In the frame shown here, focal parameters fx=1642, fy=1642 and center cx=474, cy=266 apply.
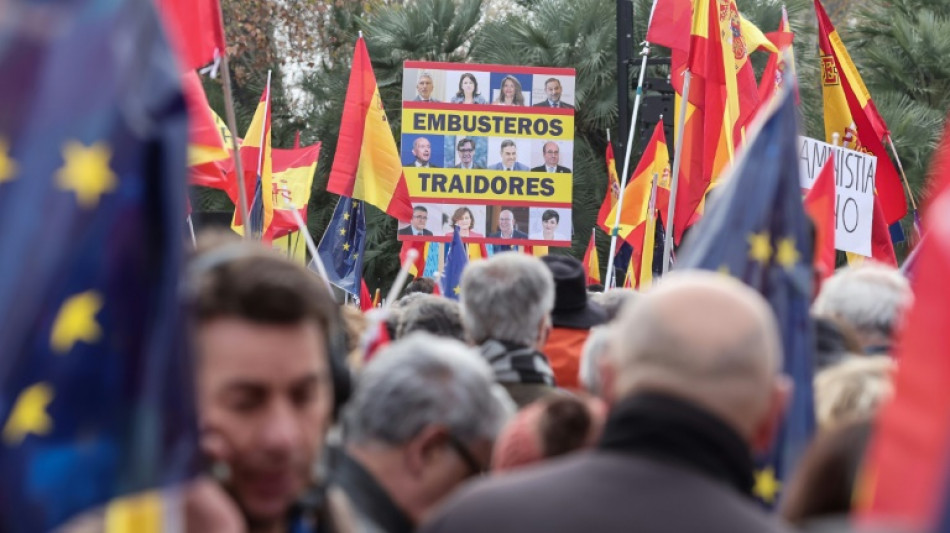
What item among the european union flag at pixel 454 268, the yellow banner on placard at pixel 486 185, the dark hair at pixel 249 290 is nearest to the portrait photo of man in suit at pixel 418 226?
the yellow banner on placard at pixel 486 185

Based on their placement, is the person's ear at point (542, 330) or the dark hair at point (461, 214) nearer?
the person's ear at point (542, 330)

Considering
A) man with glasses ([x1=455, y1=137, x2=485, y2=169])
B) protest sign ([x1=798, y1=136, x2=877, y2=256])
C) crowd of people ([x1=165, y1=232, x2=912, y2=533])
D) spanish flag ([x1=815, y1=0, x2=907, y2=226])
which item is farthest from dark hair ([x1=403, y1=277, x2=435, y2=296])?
crowd of people ([x1=165, y1=232, x2=912, y2=533])

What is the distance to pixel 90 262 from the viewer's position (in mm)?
2045

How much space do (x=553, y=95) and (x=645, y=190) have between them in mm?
2147

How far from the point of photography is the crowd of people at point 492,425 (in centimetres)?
218

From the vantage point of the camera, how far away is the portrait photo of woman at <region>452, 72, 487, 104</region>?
14.7 m

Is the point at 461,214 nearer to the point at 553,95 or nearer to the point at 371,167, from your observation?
the point at 553,95

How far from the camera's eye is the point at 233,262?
8.36 feet

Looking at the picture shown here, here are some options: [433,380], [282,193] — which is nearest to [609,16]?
[282,193]

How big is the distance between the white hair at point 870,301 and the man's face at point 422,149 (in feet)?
30.9

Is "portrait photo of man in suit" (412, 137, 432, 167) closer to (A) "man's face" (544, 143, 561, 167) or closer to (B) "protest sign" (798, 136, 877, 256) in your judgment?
(A) "man's face" (544, 143, 561, 167)

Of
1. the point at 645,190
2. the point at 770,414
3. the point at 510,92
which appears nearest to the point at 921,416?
the point at 770,414

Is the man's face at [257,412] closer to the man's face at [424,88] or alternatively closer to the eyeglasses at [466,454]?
the eyeglasses at [466,454]

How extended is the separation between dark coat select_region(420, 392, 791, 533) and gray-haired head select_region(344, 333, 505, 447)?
0.72 metres
